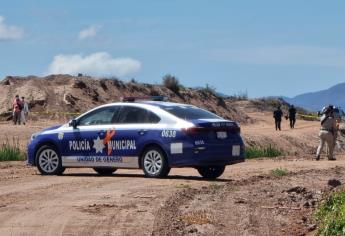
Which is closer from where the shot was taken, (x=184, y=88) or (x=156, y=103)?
(x=156, y=103)

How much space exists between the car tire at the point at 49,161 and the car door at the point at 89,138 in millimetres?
173

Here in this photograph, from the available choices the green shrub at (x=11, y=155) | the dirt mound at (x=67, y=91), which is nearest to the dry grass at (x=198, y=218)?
the green shrub at (x=11, y=155)

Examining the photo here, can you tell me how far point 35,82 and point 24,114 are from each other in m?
14.6

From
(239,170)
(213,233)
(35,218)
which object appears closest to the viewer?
(213,233)

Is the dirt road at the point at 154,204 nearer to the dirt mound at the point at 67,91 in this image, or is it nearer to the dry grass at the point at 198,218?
the dry grass at the point at 198,218

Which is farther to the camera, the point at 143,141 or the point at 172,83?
the point at 172,83

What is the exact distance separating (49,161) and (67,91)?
39.8 metres

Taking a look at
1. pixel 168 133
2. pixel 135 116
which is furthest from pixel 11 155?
pixel 168 133

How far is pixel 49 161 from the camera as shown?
19453 millimetres

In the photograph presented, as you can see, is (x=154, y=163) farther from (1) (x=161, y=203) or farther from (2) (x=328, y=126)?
(2) (x=328, y=126)

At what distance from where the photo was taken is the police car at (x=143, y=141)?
17750mm

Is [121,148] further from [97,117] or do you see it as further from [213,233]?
[213,233]

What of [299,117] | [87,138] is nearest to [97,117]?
[87,138]

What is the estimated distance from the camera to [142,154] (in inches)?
718
